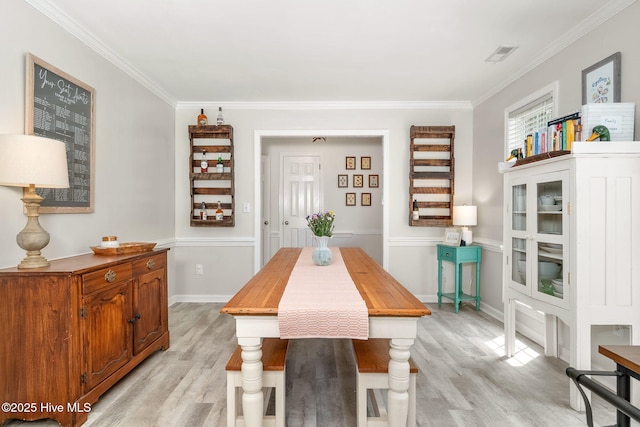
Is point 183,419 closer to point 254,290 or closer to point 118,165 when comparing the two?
point 254,290

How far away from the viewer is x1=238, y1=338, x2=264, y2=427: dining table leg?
5.05 ft

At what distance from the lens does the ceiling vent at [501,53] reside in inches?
112

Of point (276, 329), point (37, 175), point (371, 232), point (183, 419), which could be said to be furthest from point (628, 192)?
point (371, 232)

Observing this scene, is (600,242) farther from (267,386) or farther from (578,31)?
(267,386)

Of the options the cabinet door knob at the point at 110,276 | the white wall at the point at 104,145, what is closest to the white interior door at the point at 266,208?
the white wall at the point at 104,145

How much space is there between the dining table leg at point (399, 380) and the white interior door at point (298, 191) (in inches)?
174

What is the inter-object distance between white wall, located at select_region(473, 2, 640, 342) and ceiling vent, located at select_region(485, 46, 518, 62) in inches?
13.7

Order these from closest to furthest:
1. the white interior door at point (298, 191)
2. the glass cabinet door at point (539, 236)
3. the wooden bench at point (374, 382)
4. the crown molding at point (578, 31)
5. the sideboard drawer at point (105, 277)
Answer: the wooden bench at point (374, 382), the sideboard drawer at point (105, 277), the glass cabinet door at point (539, 236), the crown molding at point (578, 31), the white interior door at point (298, 191)

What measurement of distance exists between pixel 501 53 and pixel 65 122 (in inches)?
137

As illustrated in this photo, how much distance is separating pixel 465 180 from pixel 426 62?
1785mm

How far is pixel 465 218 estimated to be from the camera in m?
3.95

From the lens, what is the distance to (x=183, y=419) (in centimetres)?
191

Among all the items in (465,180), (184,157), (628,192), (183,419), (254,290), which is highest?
(184,157)

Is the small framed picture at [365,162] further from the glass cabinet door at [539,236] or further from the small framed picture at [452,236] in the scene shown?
the glass cabinet door at [539,236]
